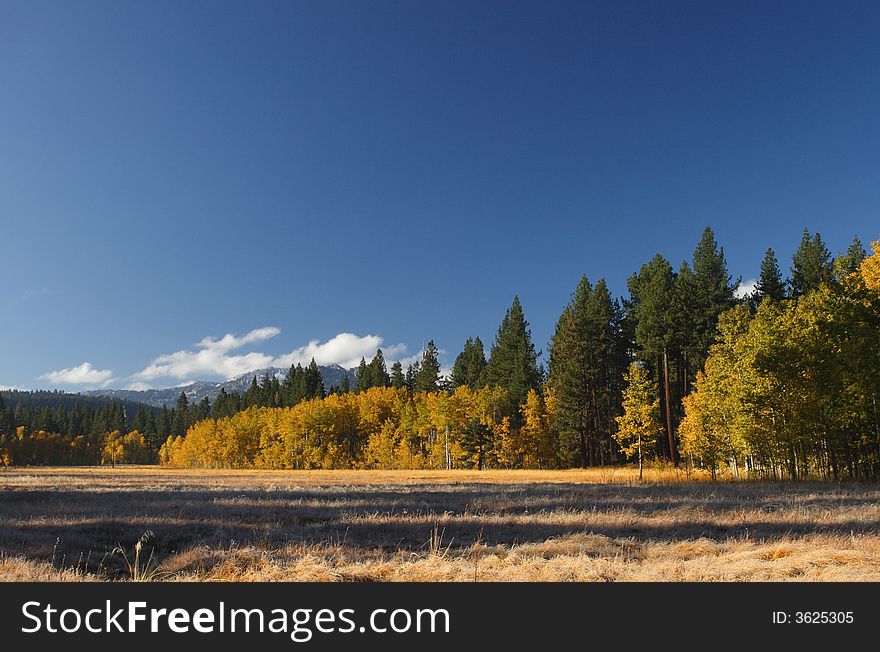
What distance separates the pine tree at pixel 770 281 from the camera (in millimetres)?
57781

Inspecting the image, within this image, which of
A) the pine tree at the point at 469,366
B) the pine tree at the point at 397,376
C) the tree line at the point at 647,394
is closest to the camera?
the tree line at the point at 647,394

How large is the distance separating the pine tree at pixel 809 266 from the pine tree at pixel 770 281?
183 cm

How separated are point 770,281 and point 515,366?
34.7 meters

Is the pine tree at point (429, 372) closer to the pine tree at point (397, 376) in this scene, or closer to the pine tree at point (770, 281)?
the pine tree at point (397, 376)

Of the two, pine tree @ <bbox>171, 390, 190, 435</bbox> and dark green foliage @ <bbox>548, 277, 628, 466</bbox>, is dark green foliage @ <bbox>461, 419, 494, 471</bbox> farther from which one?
pine tree @ <bbox>171, 390, 190, 435</bbox>

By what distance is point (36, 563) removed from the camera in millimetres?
9273

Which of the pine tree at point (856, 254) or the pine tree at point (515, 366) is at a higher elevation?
the pine tree at point (856, 254)

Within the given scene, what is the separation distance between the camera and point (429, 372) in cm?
10944

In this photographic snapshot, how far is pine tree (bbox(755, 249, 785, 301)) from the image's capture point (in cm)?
5778

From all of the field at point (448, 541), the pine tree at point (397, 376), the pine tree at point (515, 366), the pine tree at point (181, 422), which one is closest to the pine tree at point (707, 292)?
the pine tree at point (515, 366)

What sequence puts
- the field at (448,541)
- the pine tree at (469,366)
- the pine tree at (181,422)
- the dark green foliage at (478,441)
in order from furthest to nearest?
the pine tree at (181,422), the pine tree at (469,366), the dark green foliage at (478,441), the field at (448,541)

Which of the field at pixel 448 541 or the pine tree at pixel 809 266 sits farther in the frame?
the pine tree at pixel 809 266
